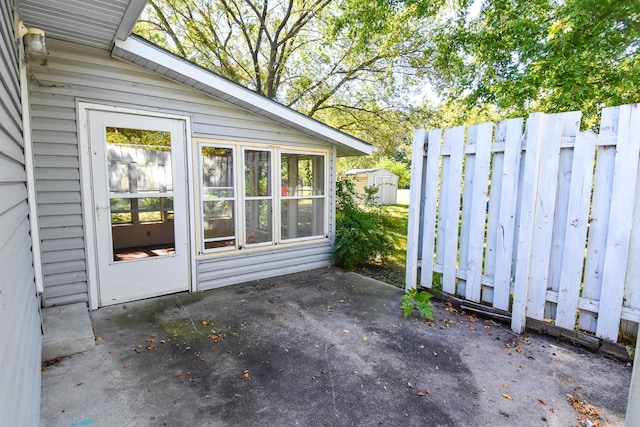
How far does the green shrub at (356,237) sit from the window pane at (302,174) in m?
0.81

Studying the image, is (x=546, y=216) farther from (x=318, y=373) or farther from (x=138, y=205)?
(x=138, y=205)

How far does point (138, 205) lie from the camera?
3941 mm

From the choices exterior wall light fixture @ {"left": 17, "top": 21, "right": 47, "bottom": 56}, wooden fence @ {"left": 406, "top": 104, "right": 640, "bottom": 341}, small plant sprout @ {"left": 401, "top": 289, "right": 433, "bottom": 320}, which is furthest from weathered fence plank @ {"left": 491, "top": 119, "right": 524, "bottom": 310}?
exterior wall light fixture @ {"left": 17, "top": 21, "right": 47, "bottom": 56}

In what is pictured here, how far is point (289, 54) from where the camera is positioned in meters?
10.4

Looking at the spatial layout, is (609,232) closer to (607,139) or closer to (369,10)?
(607,139)

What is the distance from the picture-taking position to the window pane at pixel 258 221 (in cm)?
468

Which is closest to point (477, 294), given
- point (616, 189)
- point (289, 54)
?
point (616, 189)

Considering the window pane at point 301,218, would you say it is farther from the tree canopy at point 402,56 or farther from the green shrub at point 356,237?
the tree canopy at point 402,56

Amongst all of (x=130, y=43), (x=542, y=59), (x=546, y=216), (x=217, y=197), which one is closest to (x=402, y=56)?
(x=542, y=59)

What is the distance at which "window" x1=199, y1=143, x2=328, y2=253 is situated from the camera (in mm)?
4332

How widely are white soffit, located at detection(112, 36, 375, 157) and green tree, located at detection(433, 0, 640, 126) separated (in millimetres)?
2847

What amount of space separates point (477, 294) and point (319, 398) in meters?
2.18

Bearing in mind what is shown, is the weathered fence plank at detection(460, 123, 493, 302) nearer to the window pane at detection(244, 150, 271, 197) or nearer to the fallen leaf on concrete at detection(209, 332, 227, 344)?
the fallen leaf on concrete at detection(209, 332, 227, 344)

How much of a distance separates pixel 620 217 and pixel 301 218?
12.5 ft
